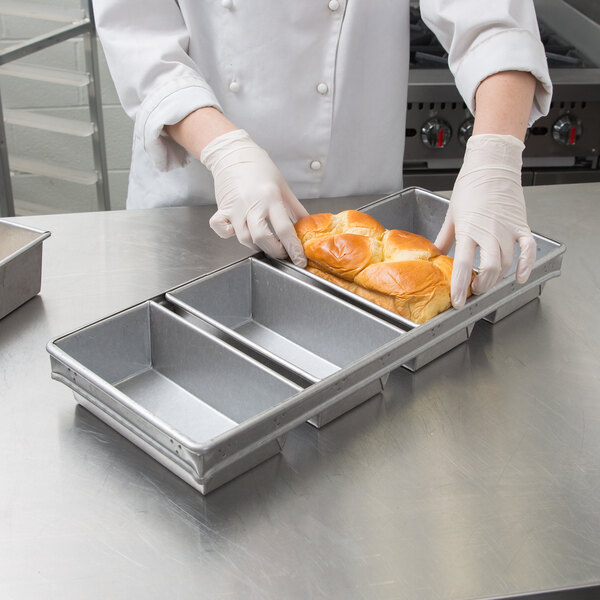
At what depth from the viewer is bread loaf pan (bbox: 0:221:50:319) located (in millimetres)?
1379

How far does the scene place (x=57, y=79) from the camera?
289cm

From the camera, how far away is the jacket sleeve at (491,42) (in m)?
1.58

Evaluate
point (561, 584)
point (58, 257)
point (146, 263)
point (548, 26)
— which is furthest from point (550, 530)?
point (548, 26)

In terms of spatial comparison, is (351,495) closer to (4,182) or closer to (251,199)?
(251,199)

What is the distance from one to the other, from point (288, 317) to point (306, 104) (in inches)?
27.0

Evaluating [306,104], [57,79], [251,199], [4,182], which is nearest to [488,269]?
[251,199]

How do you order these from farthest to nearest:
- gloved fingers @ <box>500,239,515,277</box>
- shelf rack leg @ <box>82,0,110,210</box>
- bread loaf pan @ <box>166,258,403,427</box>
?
shelf rack leg @ <box>82,0,110,210</box>
gloved fingers @ <box>500,239,515,277</box>
bread loaf pan @ <box>166,258,403,427</box>

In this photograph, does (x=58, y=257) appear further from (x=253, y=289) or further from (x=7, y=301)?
(x=253, y=289)

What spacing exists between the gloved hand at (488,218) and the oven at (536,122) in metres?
1.17

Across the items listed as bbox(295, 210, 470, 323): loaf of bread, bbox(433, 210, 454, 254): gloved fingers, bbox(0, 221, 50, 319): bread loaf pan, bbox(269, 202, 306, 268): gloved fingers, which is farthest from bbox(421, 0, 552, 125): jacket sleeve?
bbox(0, 221, 50, 319): bread loaf pan

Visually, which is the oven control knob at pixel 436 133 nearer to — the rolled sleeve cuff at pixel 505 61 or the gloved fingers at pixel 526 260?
the rolled sleeve cuff at pixel 505 61

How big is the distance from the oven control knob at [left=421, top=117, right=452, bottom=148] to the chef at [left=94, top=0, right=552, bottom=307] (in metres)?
0.74

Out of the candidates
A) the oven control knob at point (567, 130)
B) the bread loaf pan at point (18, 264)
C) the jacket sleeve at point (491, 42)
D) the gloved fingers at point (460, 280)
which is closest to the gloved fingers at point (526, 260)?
the gloved fingers at point (460, 280)

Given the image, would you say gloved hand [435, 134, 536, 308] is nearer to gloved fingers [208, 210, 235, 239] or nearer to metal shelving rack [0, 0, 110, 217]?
gloved fingers [208, 210, 235, 239]
